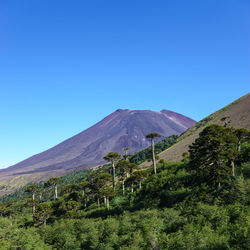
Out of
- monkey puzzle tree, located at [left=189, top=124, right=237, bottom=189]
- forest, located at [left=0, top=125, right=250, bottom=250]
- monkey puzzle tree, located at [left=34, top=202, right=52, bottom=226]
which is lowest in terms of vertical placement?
monkey puzzle tree, located at [left=34, top=202, right=52, bottom=226]

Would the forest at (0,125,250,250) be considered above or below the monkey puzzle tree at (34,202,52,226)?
above

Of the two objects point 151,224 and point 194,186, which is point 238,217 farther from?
point 194,186

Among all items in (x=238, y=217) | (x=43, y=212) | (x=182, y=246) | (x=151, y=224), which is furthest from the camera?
(x=43, y=212)

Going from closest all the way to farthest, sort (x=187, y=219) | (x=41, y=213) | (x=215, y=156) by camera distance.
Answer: (x=187, y=219)
(x=215, y=156)
(x=41, y=213)

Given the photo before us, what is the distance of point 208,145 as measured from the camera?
28422mm

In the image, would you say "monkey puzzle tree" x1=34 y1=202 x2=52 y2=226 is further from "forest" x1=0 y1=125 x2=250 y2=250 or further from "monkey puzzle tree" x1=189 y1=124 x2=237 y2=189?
"monkey puzzle tree" x1=189 y1=124 x2=237 y2=189

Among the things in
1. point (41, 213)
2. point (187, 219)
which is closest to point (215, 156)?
point (187, 219)

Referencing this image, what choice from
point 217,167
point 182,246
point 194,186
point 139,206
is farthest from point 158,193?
point 182,246

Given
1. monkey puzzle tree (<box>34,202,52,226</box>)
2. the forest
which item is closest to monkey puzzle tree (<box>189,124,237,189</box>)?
the forest

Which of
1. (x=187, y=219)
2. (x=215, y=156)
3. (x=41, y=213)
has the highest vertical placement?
(x=215, y=156)

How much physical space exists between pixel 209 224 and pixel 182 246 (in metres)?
5.91

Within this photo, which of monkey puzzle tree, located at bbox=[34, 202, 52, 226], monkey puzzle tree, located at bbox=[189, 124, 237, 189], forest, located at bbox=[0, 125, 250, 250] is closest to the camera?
forest, located at bbox=[0, 125, 250, 250]

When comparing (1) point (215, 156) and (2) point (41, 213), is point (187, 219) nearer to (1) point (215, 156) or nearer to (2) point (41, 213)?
(1) point (215, 156)

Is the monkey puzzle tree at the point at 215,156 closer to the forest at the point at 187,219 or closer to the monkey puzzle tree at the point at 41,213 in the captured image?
the forest at the point at 187,219
